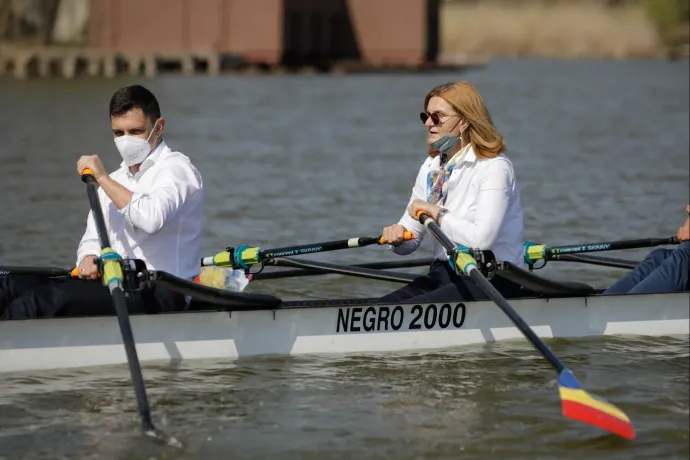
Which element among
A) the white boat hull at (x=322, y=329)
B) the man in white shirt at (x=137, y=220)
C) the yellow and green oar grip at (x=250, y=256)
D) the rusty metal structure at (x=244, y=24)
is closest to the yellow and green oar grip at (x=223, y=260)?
the yellow and green oar grip at (x=250, y=256)

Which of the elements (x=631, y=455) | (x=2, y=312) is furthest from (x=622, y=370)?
(x=2, y=312)

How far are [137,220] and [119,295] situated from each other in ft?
1.56

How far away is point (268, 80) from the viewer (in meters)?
55.9

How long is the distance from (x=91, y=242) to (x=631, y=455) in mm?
3666

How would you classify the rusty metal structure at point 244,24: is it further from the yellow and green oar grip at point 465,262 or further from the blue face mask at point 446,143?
the yellow and green oar grip at point 465,262

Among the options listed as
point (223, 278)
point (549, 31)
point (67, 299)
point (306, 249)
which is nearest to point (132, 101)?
point (67, 299)

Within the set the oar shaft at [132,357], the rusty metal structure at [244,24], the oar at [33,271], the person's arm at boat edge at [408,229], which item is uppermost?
the rusty metal structure at [244,24]

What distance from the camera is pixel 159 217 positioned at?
8.02 m

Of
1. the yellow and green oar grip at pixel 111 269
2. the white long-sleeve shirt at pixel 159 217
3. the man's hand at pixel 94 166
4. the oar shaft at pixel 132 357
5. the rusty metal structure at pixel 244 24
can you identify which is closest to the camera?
A: the oar shaft at pixel 132 357

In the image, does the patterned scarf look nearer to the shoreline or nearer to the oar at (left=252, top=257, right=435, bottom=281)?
the oar at (left=252, top=257, right=435, bottom=281)

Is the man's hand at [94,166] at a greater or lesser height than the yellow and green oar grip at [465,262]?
greater

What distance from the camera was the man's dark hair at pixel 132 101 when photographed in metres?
8.10

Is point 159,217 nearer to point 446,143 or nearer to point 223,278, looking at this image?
point 223,278

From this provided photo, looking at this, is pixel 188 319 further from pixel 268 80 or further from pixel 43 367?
pixel 268 80
